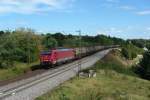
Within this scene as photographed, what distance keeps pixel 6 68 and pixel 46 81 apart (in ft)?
63.4

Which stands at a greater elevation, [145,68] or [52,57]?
[52,57]

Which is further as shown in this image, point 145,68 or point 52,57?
point 145,68

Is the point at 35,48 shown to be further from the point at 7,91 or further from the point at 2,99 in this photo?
the point at 2,99

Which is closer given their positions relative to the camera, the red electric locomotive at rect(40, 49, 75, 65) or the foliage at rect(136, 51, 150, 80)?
the red electric locomotive at rect(40, 49, 75, 65)

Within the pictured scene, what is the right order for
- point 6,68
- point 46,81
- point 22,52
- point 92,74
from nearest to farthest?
point 46,81, point 92,74, point 6,68, point 22,52

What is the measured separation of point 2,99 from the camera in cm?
2847

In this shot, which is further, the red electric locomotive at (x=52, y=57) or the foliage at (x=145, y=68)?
the foliage at (x=145, y=68)

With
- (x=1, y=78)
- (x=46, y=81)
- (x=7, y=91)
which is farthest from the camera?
(x=1, y=78)

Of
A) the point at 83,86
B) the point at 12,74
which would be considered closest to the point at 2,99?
the point at 83,86

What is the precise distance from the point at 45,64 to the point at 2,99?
32999mm

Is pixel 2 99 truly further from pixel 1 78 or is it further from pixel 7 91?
pixel 1 78

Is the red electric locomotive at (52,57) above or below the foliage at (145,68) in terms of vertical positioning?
above

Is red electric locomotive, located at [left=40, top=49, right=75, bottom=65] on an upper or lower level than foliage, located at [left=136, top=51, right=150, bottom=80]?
upper

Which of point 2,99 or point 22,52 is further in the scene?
point 22,52
